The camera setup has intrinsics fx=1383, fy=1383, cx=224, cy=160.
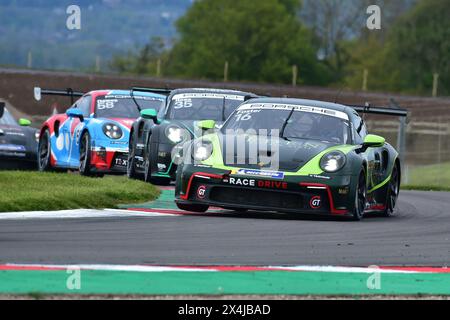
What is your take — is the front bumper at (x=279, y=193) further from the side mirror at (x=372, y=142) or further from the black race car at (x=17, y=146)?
the black race car at (x=17, y=146)

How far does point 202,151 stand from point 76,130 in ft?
23.4

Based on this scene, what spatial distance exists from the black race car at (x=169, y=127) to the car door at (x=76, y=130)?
6.14ft

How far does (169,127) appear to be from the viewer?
16734mm

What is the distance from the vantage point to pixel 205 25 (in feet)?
299

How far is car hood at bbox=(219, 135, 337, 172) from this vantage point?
→ 1288cm

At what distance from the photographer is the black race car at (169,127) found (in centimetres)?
1670

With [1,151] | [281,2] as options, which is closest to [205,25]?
[281,2]

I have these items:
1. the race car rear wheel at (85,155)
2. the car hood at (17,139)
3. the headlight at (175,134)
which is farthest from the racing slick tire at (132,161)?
the car hood at (17,139)

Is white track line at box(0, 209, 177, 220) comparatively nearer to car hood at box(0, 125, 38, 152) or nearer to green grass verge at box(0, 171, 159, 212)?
green grass verge at box(0, 171, 159, 212)

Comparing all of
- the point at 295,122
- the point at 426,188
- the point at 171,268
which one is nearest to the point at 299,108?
the point at 295,122

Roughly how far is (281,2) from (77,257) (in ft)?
289

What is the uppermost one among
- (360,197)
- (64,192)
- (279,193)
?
(279,193)

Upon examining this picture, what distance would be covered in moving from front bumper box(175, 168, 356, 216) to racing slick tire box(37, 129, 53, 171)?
867cm

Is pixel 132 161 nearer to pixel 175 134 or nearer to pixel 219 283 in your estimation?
pixel 175 134
